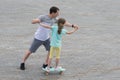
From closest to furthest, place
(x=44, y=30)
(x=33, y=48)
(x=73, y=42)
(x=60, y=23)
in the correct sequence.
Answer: (x=60, y=23) → (x=44, y=30) → (x=33, y=48) → (x=73, y=42)

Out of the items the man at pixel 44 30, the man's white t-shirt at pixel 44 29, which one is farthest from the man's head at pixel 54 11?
the man's white t-shirt at pixel 44 29

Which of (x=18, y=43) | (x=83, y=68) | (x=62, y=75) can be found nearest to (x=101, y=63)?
(x=83, y=68)

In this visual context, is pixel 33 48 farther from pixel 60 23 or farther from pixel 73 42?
pixel 73 42

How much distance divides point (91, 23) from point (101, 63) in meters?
4.83

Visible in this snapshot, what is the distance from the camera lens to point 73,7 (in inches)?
726

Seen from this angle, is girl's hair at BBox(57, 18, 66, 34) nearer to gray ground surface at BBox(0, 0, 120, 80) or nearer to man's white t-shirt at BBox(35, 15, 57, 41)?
man's white t-shirt at BBox(35, 15, 57, 41)

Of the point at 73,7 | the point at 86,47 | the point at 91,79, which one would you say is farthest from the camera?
the point at 73,7

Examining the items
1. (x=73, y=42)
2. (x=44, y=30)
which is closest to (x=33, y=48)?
(x=44, y=30)

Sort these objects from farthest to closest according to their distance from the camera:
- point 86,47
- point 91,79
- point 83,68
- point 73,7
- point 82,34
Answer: point 73,7 < point 82,34 < point 86,47 < point 83,68 < point 91,79

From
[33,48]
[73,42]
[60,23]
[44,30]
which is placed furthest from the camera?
[73,42]

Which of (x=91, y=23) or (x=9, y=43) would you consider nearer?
(x=9, y=43)

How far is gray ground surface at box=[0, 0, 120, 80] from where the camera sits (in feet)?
31.4

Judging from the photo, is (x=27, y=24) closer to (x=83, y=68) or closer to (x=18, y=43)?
(x=18, y=43)

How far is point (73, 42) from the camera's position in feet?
40.2
